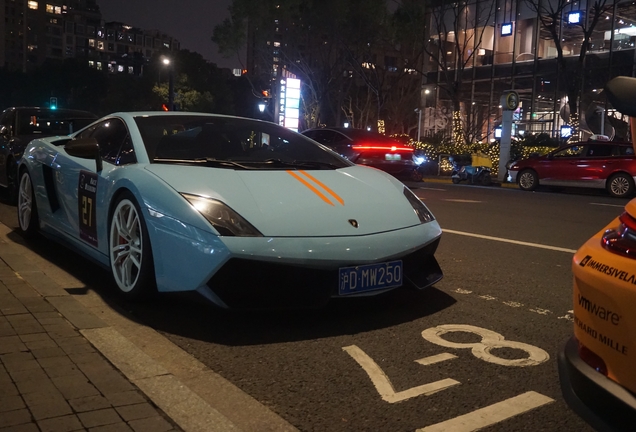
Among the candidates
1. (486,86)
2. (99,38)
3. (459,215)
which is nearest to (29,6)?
(99,38)

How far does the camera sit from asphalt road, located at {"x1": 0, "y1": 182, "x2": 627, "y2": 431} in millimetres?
2949

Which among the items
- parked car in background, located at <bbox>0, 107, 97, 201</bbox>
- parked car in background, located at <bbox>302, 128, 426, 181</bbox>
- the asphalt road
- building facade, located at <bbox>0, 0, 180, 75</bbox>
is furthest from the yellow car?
building facade, located at <bbox>0, 0, 180, 75</bbox>

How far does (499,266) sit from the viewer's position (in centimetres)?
597

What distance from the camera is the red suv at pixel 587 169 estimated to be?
16250 mm

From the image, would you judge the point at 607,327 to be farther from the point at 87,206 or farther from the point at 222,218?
the point at 87,206

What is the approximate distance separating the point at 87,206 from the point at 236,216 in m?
1.80

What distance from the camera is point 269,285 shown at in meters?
3.85

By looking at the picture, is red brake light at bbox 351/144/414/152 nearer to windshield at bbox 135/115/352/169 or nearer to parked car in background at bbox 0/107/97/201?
parked car in background at bbox 0/107/97/201

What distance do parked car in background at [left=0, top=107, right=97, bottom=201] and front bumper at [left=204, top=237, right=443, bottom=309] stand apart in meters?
6.34

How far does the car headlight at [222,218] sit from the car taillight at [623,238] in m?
2.08

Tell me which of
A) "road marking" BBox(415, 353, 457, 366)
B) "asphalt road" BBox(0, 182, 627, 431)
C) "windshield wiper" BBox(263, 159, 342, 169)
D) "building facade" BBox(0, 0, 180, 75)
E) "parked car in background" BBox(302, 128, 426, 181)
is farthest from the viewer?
"building facade" BBox(0, 0, 180, 75)

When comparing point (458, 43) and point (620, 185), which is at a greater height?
point (458, 43)

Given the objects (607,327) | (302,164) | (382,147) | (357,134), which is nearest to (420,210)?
(302,164)

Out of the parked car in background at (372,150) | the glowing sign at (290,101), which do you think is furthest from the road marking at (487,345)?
the glowing sign at (290,101)
